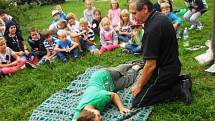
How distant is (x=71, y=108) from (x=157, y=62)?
5.12 feet

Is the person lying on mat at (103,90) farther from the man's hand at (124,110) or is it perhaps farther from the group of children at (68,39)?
the group of children at (68,39)

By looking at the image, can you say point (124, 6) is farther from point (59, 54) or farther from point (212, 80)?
point (212, 80)

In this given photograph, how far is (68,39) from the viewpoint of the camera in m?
9.30

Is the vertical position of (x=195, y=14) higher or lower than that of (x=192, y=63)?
higher

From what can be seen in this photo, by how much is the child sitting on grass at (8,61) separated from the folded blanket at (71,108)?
6.65 feet

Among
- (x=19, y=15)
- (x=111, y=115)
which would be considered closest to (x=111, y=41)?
(x=111, y=115)

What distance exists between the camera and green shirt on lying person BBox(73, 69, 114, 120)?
233 inches

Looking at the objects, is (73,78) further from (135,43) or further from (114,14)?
(114,14)

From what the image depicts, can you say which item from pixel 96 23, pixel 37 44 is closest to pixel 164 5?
pixel 96 23

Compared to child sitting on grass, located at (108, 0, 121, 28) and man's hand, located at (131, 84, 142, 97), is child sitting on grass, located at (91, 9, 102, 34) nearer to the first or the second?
child sitting on grass, located at (108, 0, 121, 28)

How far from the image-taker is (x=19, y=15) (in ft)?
50.2

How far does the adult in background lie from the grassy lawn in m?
0.19

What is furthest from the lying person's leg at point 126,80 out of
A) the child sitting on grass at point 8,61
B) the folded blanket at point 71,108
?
the child sitting on grass at point 8,61

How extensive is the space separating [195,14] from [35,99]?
17.0 feet
